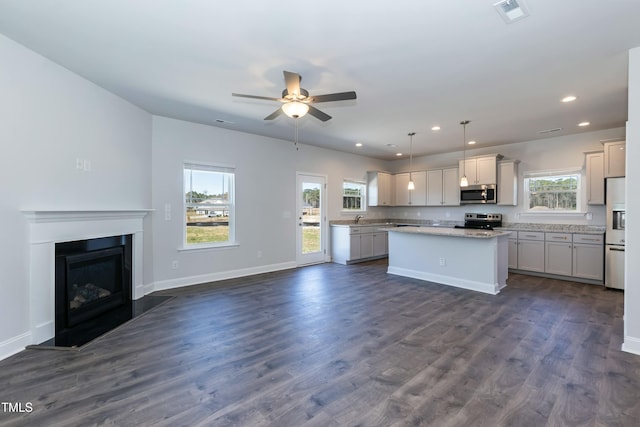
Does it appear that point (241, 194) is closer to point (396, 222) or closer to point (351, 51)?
point (351, 51)

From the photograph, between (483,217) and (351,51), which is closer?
(351,51)

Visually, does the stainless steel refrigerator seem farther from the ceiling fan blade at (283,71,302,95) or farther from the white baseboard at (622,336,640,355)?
the ceiling fan blade at (283,71,302,95)

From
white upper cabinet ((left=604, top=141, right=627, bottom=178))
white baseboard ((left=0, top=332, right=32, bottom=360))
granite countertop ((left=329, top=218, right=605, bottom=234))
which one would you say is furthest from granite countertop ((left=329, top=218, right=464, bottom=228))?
white baseboard ((left=0, top=332, right=32, bottom=360))

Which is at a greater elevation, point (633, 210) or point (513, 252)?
point (633, 210)

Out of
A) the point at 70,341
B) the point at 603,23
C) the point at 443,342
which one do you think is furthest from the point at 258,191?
the point at 603,23

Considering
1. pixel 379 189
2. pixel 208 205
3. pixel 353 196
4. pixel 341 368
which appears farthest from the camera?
pixel 379 189

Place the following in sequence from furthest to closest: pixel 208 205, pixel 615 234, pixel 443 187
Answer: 1. pixel 443 187
2. pixel 208 205
3. pixel 615 234

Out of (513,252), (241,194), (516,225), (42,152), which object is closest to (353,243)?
(241,194)

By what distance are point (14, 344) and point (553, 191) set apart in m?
8.30

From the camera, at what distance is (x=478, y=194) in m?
6.55

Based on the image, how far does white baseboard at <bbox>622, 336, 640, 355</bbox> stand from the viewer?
8.77 ft

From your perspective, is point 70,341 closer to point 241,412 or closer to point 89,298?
point 89,298

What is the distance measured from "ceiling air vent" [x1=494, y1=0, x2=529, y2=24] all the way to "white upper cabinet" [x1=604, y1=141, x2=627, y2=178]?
158 inches

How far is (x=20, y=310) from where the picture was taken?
8.95 feet
